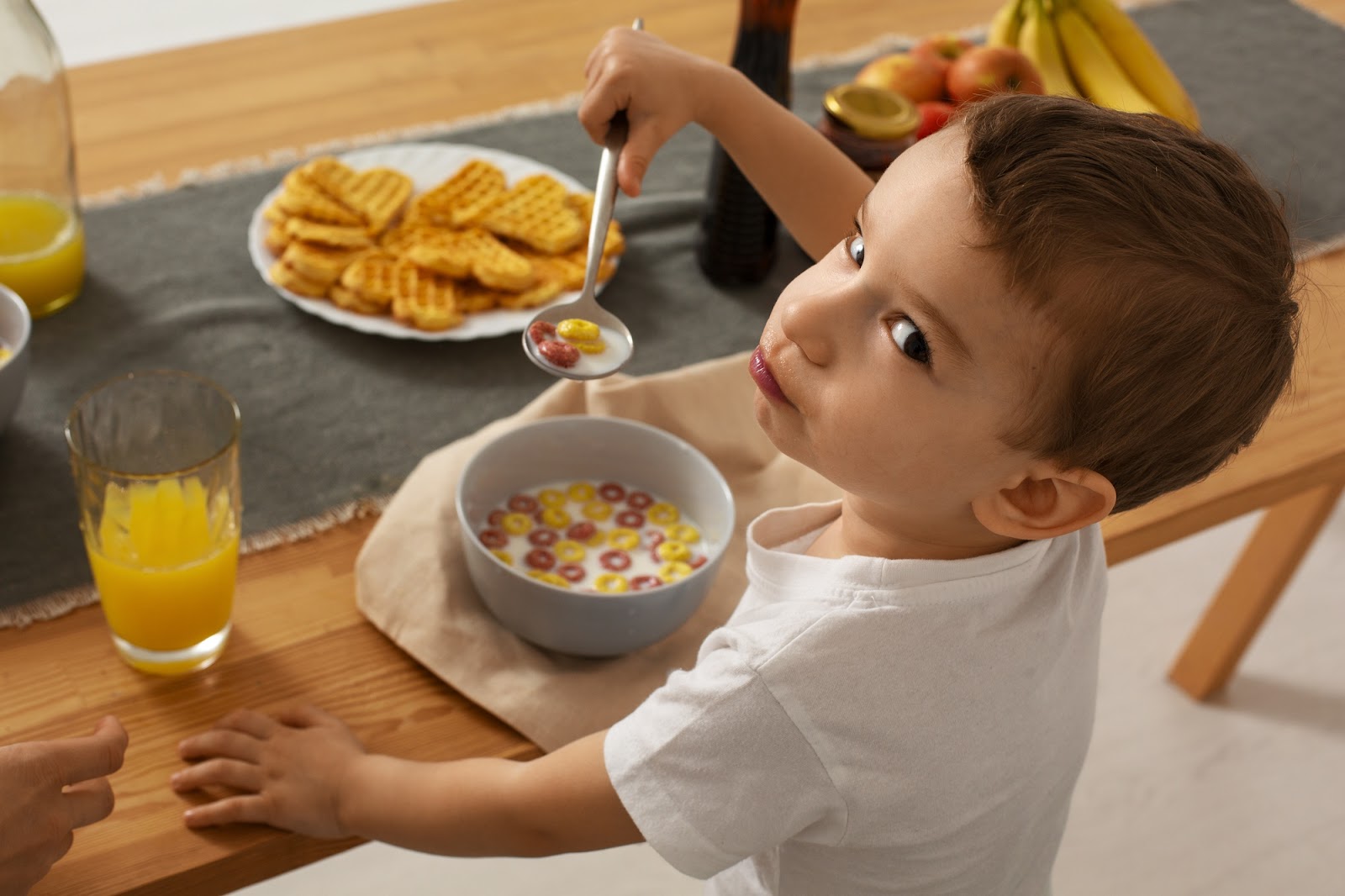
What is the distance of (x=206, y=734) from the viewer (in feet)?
2.77

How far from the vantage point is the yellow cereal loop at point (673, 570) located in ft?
3.13

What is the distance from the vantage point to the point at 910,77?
1461 mm

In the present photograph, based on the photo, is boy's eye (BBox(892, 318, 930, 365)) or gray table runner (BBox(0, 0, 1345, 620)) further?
gray table runner (BBox(0, 0, 1345, 620))

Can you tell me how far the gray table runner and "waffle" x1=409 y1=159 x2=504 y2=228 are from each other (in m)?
0.11

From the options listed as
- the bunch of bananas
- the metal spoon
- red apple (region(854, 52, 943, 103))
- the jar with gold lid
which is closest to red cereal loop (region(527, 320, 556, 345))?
the metal spoon

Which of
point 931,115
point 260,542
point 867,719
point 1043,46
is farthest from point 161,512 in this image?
point 1043,46

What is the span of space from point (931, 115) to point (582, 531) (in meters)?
0.67

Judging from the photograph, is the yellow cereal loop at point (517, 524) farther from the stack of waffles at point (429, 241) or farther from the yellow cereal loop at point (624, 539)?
the stack of waffles at point (429, 241)

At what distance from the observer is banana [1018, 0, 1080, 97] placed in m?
1.58

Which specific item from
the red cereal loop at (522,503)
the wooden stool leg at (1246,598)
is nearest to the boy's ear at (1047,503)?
the red cereal loop at (522,503)

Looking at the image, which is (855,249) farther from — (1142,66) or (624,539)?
(1142,66)

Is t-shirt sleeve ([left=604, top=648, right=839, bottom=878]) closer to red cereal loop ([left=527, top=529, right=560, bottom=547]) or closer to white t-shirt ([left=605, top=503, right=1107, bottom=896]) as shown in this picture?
white t-shirt ([left=605, top=503, right=1107, bottom=896])

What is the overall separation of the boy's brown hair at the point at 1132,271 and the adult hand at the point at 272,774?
465 millimetres

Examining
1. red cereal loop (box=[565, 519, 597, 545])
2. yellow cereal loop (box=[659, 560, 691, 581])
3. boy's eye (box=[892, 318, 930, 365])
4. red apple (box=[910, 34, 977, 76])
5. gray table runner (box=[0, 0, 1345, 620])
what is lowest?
gray table runner (box=[0, 0, 1345, 620])
